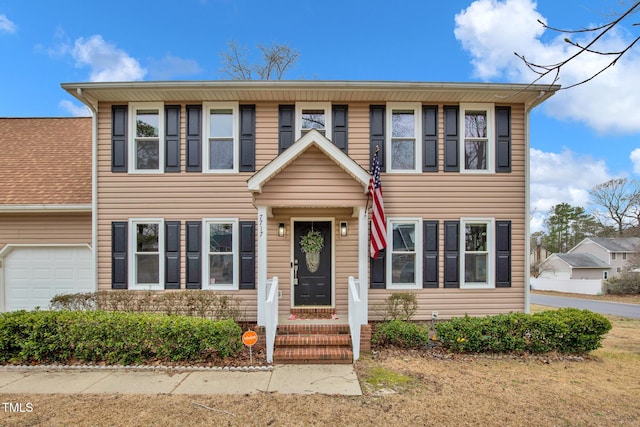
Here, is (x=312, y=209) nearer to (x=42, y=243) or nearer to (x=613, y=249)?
(x=42, y=243)

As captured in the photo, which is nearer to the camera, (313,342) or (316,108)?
(313,342)

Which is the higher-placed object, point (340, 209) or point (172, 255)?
point (340, 209)

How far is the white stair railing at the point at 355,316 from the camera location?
593 cm

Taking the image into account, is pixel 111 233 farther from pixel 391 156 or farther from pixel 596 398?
pixel 596 398

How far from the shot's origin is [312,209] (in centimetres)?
755

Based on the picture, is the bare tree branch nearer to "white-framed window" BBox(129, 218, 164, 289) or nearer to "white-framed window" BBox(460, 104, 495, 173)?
"white-framed window" BBox(460, 104, 495, 173)

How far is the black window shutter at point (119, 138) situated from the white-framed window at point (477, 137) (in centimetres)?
771

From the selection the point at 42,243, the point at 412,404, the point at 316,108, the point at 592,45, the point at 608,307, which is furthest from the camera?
the point at 608,307

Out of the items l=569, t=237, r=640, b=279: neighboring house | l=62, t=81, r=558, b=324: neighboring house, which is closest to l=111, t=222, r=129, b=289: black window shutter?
l=62, t=81, r=558, b=324: neighboring house

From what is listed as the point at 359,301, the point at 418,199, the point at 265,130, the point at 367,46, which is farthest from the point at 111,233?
the point at 367,46

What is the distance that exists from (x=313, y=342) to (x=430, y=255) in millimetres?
3362

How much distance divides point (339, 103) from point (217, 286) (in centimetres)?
499

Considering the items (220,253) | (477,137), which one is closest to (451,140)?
(477,137)

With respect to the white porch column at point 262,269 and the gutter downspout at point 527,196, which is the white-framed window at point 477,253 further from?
the white porch column at point 262,269
